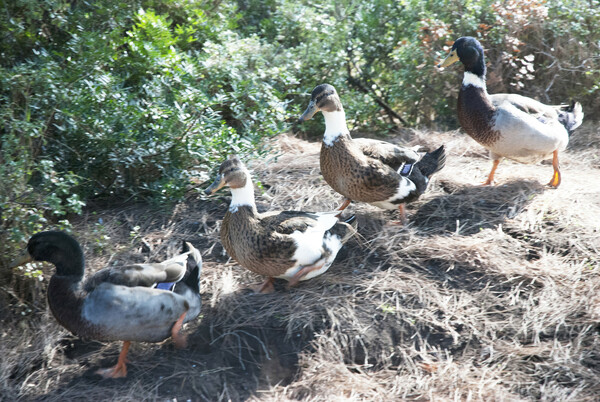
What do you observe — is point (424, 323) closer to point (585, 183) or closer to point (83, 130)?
point (585, 183)

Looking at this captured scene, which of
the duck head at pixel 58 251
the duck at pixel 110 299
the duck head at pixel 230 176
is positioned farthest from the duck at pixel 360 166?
the duck head at pixel 58 251

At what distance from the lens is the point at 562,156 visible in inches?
238

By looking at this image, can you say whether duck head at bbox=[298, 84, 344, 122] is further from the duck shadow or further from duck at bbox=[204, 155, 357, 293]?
the duck shadow

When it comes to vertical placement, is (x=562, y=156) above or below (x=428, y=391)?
above

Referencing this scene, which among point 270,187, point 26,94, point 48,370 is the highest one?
point 26,94

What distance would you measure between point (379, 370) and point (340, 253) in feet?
3.67

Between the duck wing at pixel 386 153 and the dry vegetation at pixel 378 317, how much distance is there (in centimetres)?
47

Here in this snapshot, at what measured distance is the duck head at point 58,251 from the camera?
3656 millimetres

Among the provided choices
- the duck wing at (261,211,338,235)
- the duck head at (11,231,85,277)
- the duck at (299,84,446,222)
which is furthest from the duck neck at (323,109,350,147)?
the duck head at (11,231,85,277)

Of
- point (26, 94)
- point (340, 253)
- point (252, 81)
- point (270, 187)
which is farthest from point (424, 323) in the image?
point (26, 94)

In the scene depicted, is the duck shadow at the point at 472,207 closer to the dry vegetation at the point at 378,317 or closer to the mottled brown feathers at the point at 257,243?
the dry vegetation at the point at 378,317

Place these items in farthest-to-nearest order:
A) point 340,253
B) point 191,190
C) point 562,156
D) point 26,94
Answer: point 562,156
point 191,190
point 340,253
point 26,94

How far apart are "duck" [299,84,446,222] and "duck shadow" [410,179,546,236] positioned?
0.78 feet

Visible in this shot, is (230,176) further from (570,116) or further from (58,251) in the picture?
(570,116)
